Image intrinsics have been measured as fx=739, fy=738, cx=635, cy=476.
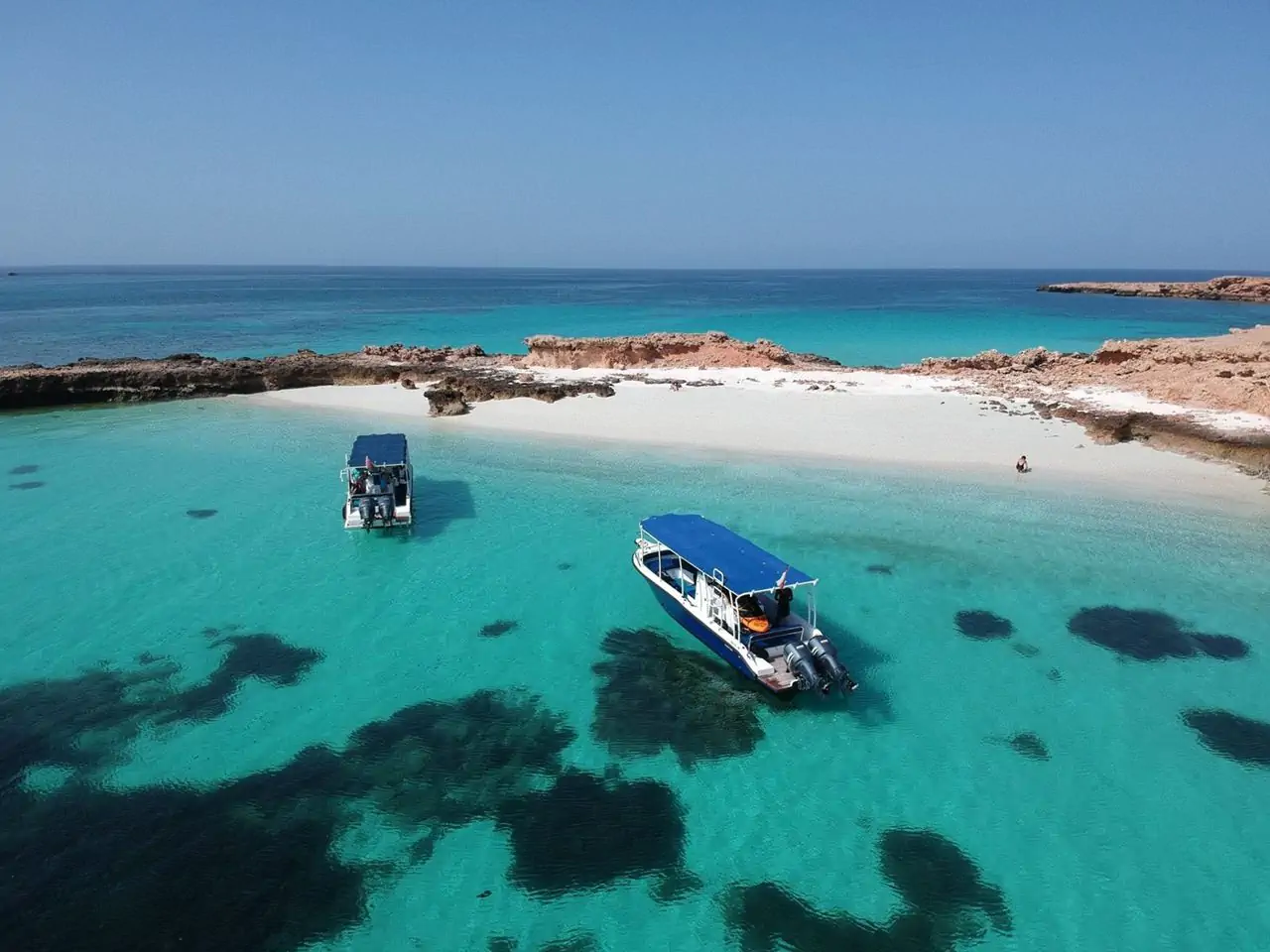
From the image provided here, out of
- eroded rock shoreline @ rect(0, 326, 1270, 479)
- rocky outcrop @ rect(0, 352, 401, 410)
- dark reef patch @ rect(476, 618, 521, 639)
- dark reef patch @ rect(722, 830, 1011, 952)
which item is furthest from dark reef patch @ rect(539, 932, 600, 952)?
rocky outcrop @ rect(0, 352, 401, 410)

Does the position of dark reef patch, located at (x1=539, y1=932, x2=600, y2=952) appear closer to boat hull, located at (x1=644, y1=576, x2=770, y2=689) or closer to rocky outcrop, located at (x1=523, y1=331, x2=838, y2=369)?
boat hull, located at (x1=644, y1=576, x2=770, y2=689)

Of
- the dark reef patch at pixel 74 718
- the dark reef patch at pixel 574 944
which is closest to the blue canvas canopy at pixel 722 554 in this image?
the dark reef patch at pixel 574 944

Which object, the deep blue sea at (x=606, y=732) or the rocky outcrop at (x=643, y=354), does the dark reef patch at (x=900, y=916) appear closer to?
the deep blue sea at (x=606, y=732)

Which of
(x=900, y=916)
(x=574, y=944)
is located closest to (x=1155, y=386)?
(x=900, y=916)

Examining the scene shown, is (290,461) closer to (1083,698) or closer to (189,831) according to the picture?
(189,831)

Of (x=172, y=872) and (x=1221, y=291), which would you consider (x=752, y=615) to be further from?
(x=1221, y=291)

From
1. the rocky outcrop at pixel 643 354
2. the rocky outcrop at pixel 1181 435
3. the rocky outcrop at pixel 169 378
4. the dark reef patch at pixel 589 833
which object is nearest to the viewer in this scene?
the dark reef patch at pixel 589 833
